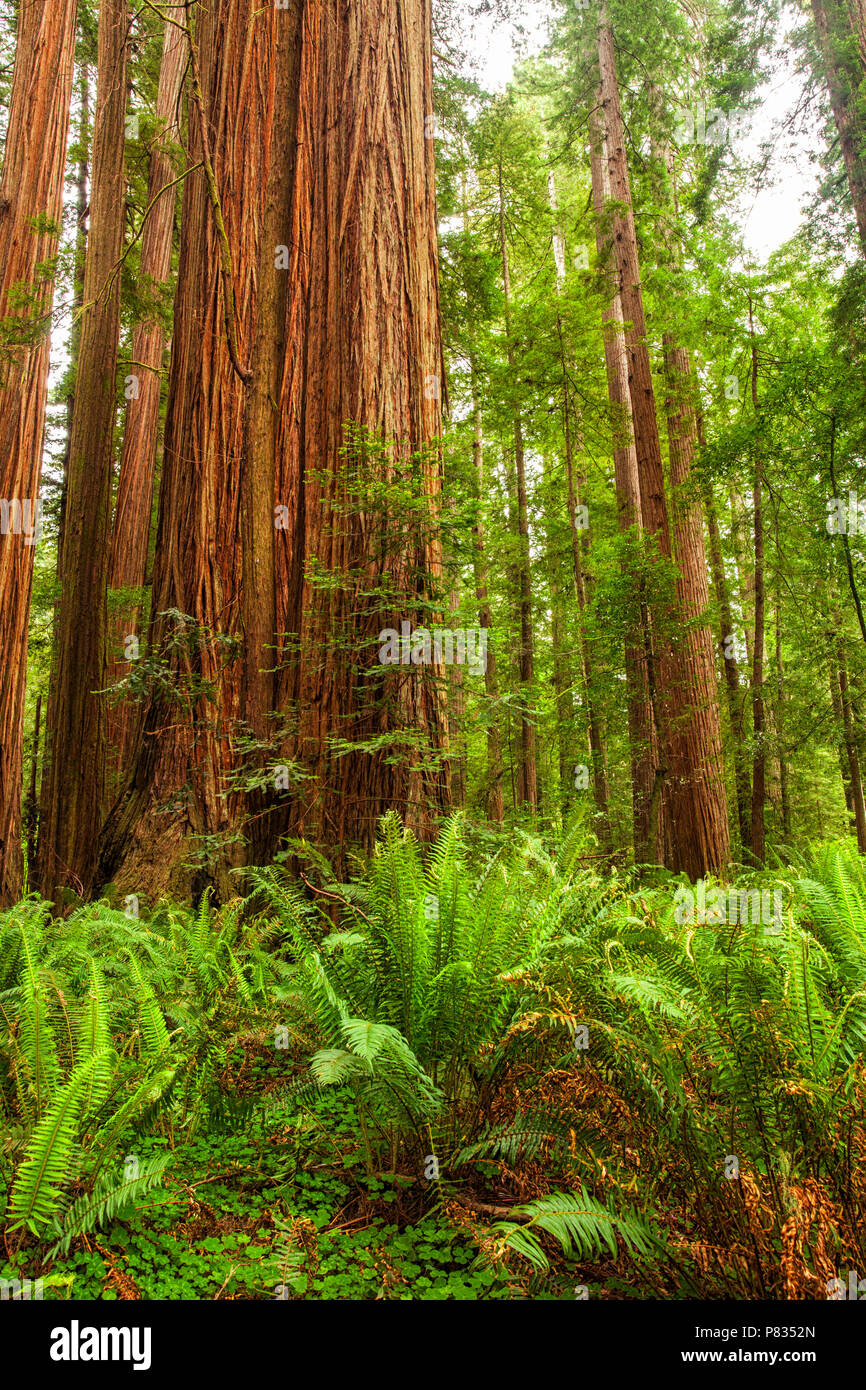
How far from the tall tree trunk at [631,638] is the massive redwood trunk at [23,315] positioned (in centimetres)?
579

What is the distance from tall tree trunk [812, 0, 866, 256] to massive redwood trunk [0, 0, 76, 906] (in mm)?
8881

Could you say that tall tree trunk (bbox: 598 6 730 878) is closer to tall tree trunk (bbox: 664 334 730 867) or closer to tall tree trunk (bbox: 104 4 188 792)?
tall tree trunk (bbox: 664 334 730 867)

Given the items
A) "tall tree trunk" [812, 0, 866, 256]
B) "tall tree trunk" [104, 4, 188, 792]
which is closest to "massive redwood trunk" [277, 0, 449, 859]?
"tall tree trunk" [812, 0, 866, 256]

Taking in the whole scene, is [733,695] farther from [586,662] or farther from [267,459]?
[267,459]

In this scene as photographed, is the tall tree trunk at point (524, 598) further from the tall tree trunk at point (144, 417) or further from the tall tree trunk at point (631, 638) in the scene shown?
the tall tree trunk at point (144, 417)

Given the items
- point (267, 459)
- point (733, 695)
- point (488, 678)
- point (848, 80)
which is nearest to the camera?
point (267, 459)

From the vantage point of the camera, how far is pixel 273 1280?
4.52 ft

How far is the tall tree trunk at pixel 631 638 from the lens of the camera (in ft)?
23.7

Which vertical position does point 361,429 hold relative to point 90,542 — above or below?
below

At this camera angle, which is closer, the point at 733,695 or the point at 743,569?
the point at 743,569

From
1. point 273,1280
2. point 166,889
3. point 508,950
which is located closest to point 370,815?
point 166,889

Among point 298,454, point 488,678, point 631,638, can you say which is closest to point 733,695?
point 488,678

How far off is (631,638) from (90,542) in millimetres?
4891

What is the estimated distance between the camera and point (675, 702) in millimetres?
8094
